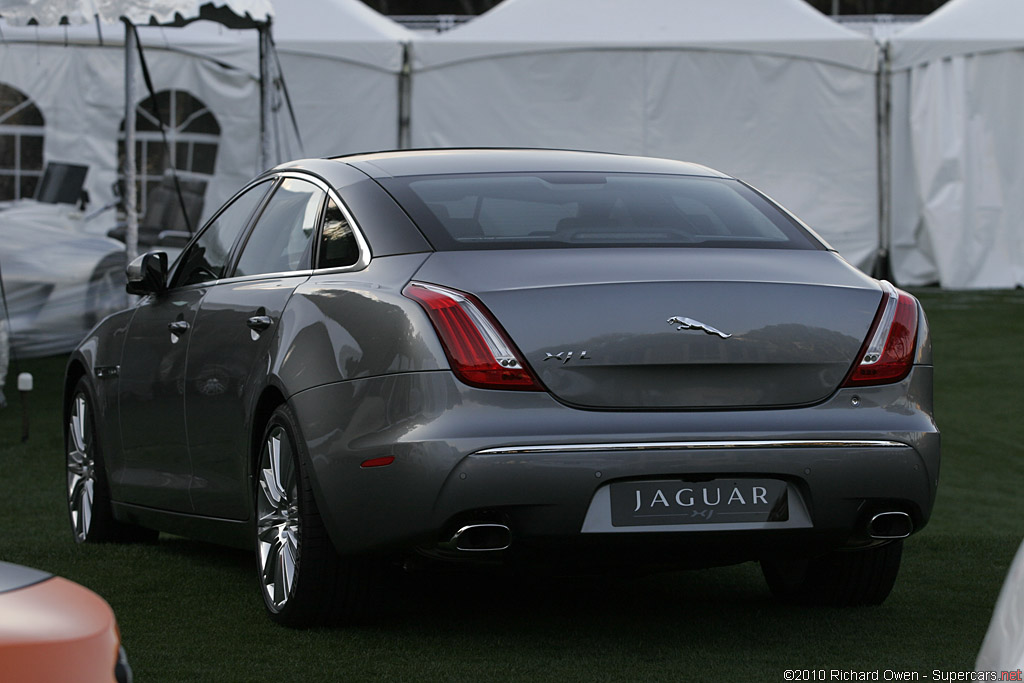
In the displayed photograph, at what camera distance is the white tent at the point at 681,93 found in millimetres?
18703

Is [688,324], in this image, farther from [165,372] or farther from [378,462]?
[165,372]

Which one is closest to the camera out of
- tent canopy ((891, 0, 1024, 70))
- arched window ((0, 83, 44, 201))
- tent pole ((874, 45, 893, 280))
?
arched window ((0, 83, 44, 201))

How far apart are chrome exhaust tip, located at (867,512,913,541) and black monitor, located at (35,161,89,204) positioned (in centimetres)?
1135

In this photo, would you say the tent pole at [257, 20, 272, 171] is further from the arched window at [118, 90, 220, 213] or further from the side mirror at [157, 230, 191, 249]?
the arched window at [118, 90, 220, 213]

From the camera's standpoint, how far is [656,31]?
61.9ft

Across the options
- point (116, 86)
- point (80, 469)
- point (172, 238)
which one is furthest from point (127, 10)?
point (116, 86)

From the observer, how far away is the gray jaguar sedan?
3781mm

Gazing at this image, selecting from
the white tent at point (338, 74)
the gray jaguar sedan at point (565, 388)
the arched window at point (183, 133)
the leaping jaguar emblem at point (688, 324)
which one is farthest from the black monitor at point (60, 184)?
the leaping jaguar emblem at point (688, 324)

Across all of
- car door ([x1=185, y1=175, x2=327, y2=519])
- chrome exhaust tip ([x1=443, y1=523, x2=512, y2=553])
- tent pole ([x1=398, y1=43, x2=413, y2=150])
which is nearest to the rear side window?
car door ([x1=185, y1=175, x2=327, y2=519])

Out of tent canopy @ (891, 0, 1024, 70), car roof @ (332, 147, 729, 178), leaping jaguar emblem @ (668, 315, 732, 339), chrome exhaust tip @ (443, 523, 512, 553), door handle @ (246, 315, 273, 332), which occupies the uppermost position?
car roof @ (332, 147, 729, 178)

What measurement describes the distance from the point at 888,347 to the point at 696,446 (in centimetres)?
62

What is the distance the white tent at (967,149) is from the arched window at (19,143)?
10165mm

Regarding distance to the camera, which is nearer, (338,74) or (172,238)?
(172,238)

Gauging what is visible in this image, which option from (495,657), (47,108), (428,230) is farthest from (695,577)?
(47,108)
